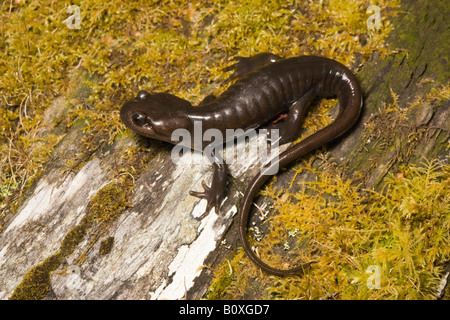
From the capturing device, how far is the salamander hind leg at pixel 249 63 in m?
3.85

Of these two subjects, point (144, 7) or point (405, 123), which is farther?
point (144, 7)

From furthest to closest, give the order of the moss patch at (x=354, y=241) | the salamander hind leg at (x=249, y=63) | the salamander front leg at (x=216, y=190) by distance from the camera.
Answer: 1. the salamander hind leg at (x=249, y=63)
2. the salamander front leg at (x=216, y=190)
3. the moss patch at (x=354, y=241)

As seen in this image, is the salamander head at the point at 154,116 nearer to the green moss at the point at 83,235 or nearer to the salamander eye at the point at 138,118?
the salamander eye at the point at 138,118

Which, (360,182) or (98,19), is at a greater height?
(98,19)

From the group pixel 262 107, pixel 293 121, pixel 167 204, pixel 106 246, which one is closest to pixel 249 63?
pixel 262 107

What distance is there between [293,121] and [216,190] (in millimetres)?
968

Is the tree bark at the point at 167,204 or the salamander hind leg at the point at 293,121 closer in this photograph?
the tree bark at the point at 167,204

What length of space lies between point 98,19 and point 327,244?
3.21 m

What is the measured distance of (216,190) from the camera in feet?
11.3

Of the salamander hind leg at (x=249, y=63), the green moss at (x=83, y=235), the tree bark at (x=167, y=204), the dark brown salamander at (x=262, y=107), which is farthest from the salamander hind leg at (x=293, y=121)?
the green moss at (x=83, y=235)

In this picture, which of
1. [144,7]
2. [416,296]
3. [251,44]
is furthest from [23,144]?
[416,296]

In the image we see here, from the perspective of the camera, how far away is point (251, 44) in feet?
13.2

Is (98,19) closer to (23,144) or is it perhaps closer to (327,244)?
(23,144)

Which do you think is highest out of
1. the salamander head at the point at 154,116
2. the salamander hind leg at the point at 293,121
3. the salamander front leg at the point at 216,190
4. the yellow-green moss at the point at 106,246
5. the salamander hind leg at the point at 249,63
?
the salamander hind leg at the point at 249,63
